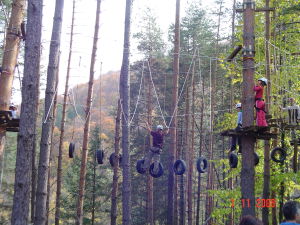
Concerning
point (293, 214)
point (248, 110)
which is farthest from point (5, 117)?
point (293, 214)

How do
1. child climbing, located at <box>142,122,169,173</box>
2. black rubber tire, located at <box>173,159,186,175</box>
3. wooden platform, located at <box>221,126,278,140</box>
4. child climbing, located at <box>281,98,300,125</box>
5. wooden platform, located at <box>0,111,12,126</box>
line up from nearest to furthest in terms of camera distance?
wooden platform, located at <box>0,111,12,126</box> → wooden platform, located at <box>221,126,278,140</box> → child climbing, located at <box>281,98,300,125</box> → black rubber tire, located at <box>173,159,186,175</box> → child climbing, located at <box>142,122,169,173</box>

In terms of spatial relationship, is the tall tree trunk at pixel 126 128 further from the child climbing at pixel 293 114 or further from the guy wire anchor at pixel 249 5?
the child climbing at pixel 293 114

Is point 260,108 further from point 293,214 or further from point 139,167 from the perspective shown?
point 293,214

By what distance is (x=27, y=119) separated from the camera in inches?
220

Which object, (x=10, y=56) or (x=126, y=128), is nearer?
(x=10, y=56)

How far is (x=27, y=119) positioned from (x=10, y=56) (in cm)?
265

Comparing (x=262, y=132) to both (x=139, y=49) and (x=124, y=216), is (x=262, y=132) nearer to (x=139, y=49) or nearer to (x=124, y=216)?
(x=124, y=216)

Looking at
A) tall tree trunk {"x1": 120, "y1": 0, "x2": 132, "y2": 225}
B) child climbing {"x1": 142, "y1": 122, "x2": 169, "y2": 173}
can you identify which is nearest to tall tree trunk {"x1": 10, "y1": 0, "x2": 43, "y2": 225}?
tall tree trunk {"x1": 120, "y1": 0, "x2": 132, "y2": 225}

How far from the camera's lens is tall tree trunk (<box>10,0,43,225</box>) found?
5.43 metres

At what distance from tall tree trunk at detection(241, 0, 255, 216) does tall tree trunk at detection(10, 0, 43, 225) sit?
4.29 m

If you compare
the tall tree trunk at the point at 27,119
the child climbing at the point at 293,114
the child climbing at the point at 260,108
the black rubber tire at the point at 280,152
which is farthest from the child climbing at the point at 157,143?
the tall tree trunk at the point at 27,119

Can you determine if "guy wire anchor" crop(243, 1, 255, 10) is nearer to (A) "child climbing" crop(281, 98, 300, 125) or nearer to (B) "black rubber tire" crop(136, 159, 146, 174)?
(A) "child climbing" crop(281, 98, 300, 125)

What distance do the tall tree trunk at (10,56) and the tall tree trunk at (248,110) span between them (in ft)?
16.2

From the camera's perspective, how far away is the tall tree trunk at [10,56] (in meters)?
7.50
